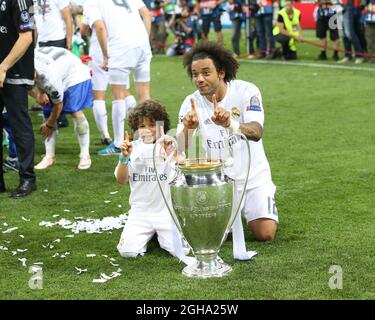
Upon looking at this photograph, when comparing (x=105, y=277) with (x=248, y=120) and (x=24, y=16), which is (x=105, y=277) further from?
(x=24, y=16)

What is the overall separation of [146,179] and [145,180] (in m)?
0.01

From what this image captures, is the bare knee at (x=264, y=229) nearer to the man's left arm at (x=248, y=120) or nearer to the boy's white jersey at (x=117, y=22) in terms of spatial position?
the man's left arm at (x=248, y=120)

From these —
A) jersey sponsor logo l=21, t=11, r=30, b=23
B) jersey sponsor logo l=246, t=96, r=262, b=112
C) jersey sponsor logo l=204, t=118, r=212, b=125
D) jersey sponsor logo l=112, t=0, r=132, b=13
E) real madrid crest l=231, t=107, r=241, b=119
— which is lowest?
jersey sponsor logo l=204, t=118, r=212, b=125

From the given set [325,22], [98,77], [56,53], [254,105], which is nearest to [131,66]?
[56,53]

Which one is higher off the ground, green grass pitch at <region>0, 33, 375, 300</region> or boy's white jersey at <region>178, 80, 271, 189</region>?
boy's white jersey at <region>178, 80, 271, 189</region>

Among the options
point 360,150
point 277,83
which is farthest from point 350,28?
point 360,150

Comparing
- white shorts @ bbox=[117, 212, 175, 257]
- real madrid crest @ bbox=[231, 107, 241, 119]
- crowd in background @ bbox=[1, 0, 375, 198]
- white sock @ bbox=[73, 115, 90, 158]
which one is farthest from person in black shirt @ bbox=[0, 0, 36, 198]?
crowd in background @ bbox=[1, 0, 375, 198]

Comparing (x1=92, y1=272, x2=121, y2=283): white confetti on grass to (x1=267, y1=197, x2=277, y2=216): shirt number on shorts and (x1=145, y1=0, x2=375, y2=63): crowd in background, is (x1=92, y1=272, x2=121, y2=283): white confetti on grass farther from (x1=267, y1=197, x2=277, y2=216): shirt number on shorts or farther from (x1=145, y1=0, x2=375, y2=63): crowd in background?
(x1=145, y1=0, x2=375, y2=63): crowd in background

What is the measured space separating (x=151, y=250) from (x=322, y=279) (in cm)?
123

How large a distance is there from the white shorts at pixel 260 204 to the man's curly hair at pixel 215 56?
82cm

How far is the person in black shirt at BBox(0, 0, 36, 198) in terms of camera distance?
6.42m

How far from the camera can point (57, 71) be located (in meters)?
7.67

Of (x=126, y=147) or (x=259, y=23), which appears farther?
(x=259, y=23)

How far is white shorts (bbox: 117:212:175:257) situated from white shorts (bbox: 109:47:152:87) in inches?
125
